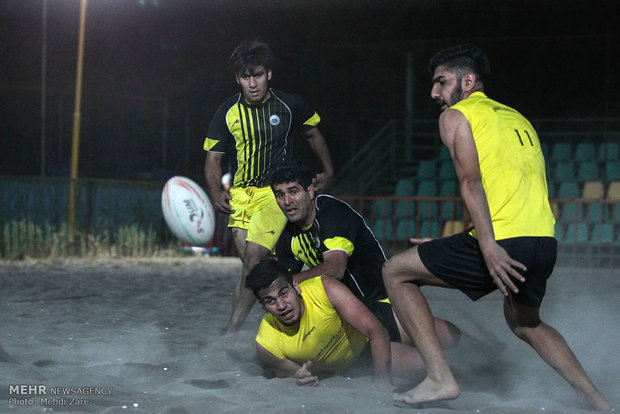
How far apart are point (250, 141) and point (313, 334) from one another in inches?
72.6

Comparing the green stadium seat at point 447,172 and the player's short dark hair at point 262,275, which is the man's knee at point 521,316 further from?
the green stadium seat at point 447,172

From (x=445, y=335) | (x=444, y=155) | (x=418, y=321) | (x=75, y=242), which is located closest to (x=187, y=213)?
(x=75, y=242)

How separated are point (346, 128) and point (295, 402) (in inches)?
718

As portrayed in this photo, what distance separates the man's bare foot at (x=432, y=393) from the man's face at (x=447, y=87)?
1.31 metres

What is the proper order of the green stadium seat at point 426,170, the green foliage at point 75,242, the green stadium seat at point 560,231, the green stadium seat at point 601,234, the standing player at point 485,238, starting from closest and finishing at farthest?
the standing player at point 485,238 → the green foliage at point 75,242 → the green stadium seat at point 601,234 → the green stadium seat at point 560,231 → the green stadium seat at point 426,170

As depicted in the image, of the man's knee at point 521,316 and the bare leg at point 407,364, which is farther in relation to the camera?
the bare leg at point 407,364

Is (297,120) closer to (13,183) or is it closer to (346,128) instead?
(13,183)

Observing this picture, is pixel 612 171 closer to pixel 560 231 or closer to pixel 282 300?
pixel 560 231

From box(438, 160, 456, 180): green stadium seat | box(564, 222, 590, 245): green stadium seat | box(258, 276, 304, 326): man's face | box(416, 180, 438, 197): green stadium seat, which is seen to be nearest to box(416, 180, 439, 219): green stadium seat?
box(416, 180, 438, 197): green stadium seat

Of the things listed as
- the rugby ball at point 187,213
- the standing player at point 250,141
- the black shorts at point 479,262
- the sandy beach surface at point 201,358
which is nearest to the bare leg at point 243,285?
the standing player at point 250,141

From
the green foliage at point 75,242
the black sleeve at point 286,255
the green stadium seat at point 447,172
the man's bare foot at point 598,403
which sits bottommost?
the green foliage at point 75,242

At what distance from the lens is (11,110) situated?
18.3 metres

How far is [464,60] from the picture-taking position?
4.09m

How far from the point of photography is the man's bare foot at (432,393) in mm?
3943
